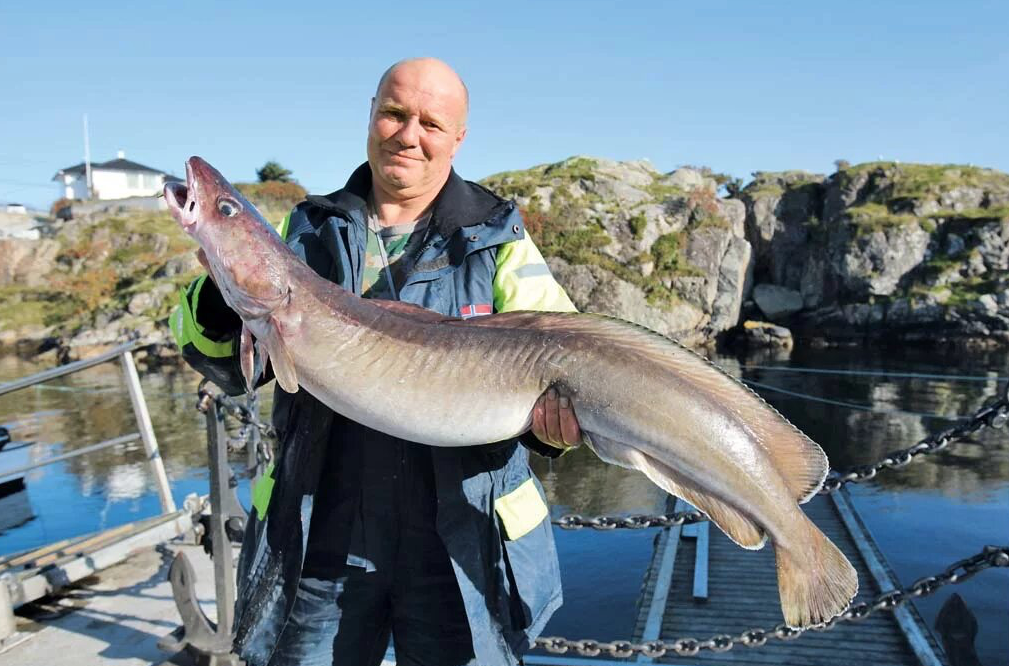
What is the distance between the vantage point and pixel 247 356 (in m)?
2.45

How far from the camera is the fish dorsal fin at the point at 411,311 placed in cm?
238

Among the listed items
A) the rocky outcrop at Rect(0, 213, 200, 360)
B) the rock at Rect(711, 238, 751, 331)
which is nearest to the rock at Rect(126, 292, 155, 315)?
the rocky outcrop at Rect(0, 213, 200, 360)

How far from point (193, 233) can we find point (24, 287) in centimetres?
5621

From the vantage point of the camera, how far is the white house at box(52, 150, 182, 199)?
7431 centimetres

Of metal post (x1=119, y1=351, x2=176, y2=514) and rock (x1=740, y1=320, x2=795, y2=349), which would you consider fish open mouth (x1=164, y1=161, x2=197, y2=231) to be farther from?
rock (x1=740, y1=320, x2=795, y2=349)

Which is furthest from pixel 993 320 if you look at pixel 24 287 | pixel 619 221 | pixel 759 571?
pixel 24 287

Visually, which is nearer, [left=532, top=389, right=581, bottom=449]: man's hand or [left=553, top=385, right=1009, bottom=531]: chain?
[left=532, top=389, right=581, bottom=449]: man's hand

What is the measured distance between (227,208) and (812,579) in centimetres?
228

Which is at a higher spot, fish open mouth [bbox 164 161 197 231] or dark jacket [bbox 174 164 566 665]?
fish open mouth [bbox 164 161 197 231]

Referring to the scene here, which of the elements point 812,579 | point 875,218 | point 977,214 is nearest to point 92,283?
point 875,218

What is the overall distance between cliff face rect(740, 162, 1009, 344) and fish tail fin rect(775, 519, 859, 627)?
131 ft

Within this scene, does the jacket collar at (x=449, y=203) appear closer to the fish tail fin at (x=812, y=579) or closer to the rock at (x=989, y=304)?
the fish tail fin at (x=812, y=579)

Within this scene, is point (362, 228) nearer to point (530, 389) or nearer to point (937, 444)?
point (530, 389)

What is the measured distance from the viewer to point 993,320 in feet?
114
